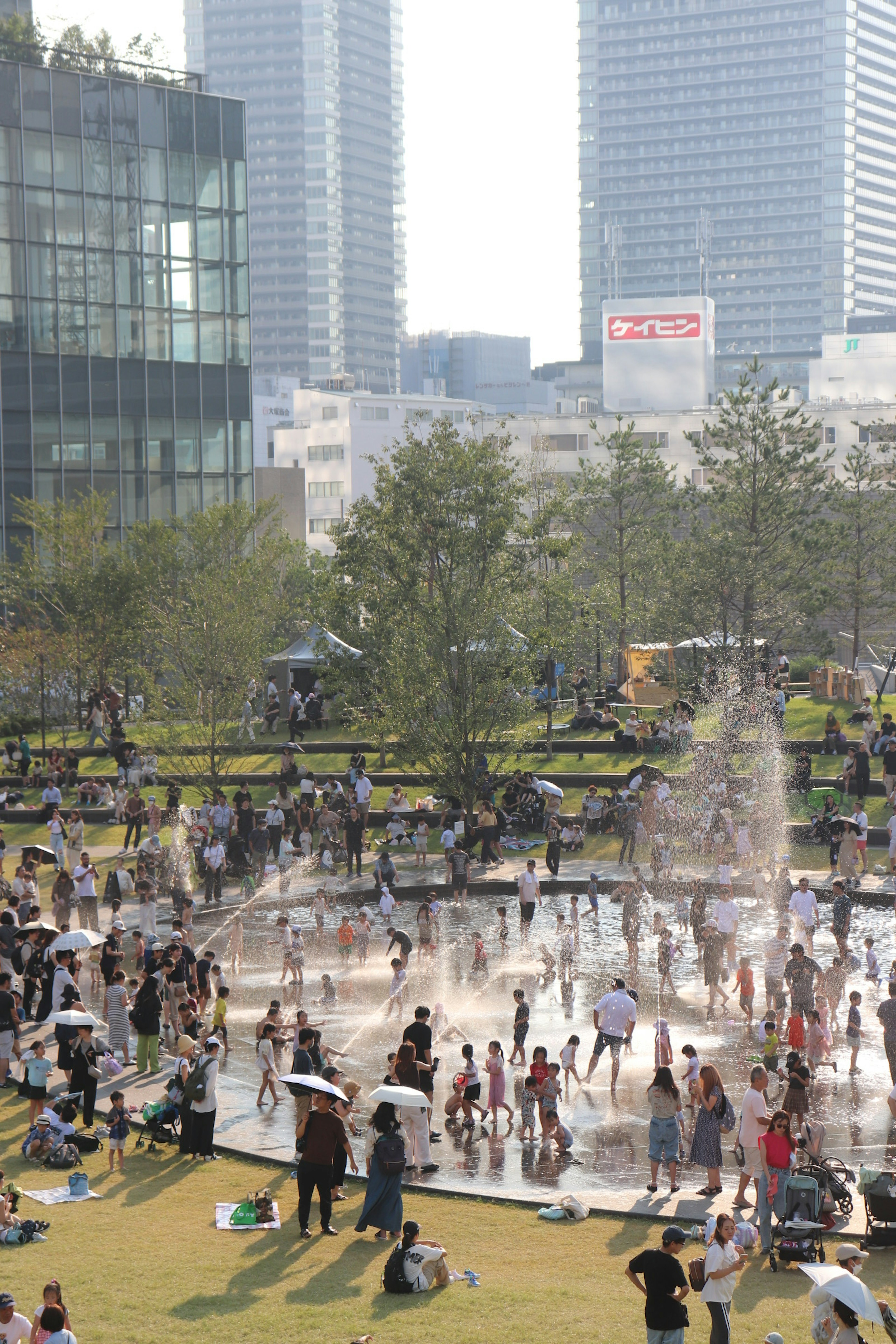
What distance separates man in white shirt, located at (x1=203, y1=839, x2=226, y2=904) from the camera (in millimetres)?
27953

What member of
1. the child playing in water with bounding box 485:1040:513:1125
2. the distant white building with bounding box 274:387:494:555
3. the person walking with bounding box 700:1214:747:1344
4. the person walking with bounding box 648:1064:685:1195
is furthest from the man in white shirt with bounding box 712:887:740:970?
the distant white building with bounding box 274:387:494:555

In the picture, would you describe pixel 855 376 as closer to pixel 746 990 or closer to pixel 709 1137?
pixel 746 990

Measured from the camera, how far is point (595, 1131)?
51.3ft

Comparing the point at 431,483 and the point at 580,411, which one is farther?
the point at 580,411

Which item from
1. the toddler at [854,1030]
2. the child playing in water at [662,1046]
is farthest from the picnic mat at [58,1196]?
the toddler at [854,1030]

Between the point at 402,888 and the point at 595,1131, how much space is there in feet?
44.2

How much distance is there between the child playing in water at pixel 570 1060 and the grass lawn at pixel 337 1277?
3748 mm

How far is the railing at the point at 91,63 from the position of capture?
56.8 metres

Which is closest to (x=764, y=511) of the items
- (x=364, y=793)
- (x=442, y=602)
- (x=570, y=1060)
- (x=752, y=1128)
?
(x=442, y=602)

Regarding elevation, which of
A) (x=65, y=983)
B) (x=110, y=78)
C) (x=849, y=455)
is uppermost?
(x=110, y=78)

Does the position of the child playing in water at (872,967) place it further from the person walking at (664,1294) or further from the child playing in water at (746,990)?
the person walking at (664,1294)

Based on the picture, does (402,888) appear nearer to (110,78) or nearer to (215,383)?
(215,383)

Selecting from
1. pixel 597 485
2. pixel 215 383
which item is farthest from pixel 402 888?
pixel 215 383

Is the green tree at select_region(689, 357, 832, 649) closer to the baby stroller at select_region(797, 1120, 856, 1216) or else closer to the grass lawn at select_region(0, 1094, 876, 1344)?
the baby stroller at select_region(797, 1120, 856, 1216)
